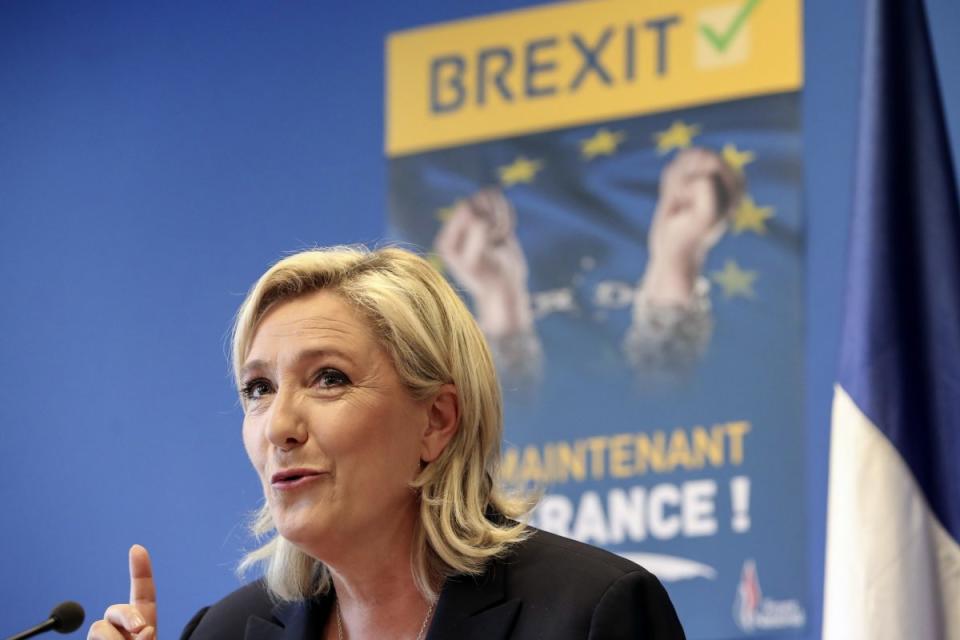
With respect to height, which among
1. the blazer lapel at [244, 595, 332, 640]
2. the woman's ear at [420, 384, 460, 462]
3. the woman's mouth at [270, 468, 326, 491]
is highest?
the woman's ear at [420, 384, 460, 462]

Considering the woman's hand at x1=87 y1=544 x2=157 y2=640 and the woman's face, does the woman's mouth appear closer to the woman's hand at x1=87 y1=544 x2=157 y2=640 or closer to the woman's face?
the woman's face

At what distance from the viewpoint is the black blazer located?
2.79 meters

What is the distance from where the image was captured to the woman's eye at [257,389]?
2986mm

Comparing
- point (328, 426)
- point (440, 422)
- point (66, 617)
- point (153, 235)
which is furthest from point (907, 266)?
point (153, 235)

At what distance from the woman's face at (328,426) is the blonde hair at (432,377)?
33 mm

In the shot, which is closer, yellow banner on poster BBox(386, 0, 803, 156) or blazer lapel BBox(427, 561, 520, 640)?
blazer lapel BBox(427, 561, 520, 640)

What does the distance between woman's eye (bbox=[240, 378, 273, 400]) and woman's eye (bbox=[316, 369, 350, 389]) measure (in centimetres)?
11

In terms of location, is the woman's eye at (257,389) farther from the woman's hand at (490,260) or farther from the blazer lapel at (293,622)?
the woman's hand at (490,260)

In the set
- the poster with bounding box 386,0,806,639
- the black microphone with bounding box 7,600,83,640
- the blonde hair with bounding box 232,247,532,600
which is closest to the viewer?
the black microphone with bounding box 7,600,83,640

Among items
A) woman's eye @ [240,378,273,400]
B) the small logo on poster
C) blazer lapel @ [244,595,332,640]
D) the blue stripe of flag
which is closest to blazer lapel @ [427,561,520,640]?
blazer lapel @ [244,595,332,640]

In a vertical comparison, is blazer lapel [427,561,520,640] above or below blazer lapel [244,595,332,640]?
above

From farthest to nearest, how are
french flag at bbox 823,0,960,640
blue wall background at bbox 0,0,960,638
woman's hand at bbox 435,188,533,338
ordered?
1. blue wall background at bbox 0,0,960,638
2. woman's hand at bbox 435,188,533,338
3. french flag at bbox 823,0,960,640

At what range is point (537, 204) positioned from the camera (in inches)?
207

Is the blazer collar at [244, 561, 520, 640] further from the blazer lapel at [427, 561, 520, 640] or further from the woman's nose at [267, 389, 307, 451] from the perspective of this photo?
the woman's nose at [267, 389, 307, 451]
